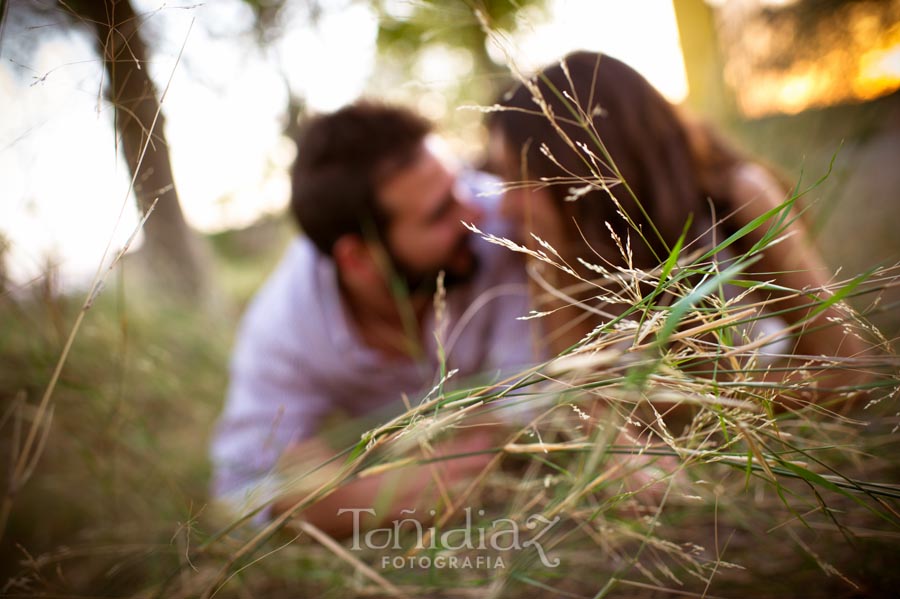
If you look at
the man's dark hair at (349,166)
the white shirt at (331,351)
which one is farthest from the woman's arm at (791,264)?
the man's dark hair at (349,166)

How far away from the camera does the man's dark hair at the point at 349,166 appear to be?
185 centimetres

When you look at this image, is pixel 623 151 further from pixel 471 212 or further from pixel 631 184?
pixel 471 212

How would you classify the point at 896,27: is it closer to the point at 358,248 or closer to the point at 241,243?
the point at 358,248

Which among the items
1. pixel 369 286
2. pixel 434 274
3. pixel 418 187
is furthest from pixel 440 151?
pixel 369 286

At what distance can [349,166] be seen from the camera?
6.15 feet

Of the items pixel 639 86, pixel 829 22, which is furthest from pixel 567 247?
pixel 829 22

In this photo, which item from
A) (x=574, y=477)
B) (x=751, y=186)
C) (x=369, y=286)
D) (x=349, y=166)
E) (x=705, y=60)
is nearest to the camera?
(x=574, y=477)

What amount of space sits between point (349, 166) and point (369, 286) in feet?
1.55

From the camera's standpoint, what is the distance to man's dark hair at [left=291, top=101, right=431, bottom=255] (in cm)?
185

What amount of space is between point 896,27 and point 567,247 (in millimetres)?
1178

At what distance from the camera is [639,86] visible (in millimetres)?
1128

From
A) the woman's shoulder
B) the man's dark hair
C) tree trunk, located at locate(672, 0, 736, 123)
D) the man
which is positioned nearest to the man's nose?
the man

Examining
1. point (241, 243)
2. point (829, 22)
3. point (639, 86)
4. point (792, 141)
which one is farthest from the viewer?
point (241, 243)

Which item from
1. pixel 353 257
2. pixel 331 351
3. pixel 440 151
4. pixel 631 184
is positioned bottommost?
pixel 331 351
